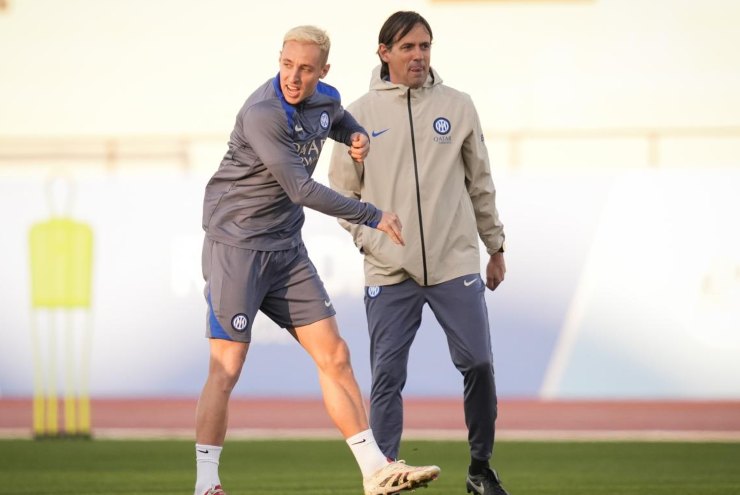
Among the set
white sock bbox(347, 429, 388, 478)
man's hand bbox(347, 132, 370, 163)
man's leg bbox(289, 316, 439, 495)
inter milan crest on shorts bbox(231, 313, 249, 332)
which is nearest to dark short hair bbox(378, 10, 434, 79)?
man's hand bbox(347, 132, 370, 163)

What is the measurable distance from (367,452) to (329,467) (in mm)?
3081

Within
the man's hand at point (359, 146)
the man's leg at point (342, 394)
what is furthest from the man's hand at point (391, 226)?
the man's leg at point (342, 394)

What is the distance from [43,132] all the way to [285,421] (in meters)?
5.97

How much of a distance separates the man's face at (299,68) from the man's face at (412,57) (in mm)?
771

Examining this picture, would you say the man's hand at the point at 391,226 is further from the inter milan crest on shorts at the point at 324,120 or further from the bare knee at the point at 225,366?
the bare knee at the point at 225,366

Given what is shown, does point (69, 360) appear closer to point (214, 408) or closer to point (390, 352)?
point (390, 352)

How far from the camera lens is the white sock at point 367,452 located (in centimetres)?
541

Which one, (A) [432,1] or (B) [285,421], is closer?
(B) [285,421]

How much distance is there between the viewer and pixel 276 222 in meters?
5.46

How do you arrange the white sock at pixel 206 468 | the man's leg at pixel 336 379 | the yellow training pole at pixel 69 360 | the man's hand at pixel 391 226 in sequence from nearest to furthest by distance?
the man's hand at pixel 391 226 < the white sock at pixel 206 468 < the man's leg at pixel 336 379 < the yellow training pole at pixel 69 360

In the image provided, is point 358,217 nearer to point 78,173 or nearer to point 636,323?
point 636,323

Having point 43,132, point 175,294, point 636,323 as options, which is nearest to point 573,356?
point 636,323

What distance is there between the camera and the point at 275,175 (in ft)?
16.9

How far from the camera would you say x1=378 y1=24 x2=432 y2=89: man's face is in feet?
19.3
